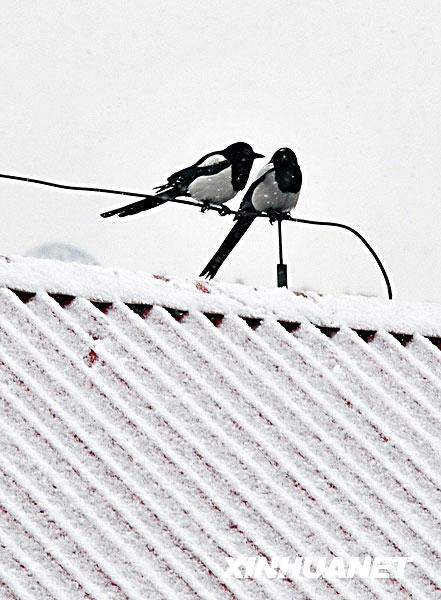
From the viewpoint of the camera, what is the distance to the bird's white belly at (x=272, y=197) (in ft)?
23.4

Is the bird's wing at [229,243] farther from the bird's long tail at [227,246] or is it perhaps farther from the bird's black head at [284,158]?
the bird's black head at [284,158]

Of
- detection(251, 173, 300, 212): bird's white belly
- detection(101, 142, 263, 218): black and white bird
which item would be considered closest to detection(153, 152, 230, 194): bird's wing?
detection(101, 142, 263, 218): black and white bird

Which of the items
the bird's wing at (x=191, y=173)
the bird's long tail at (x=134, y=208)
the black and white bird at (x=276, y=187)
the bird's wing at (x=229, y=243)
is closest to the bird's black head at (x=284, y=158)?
the black and white bird at (x=276, y=187)

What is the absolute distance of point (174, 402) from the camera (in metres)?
3.47

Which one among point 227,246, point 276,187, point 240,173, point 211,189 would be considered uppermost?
point 240,173

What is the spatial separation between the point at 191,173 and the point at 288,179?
0.50m

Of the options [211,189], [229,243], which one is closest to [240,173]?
[211,189]

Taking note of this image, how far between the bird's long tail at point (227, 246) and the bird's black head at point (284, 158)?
1306 mm

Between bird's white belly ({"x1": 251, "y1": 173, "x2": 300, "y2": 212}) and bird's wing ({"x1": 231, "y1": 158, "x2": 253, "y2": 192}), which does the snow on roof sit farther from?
bird's wing ({"x1": 231, "y1": 158, "x2": 253, "y2": 192})

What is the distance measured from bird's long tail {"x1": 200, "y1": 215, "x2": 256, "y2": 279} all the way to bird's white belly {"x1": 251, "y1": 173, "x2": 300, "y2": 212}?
1151mm

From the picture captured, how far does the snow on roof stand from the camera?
3.04 meters

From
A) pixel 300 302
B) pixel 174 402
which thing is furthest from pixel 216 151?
pixel 174 402

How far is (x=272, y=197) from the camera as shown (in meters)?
7.14

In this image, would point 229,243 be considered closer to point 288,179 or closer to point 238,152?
point 288,179
